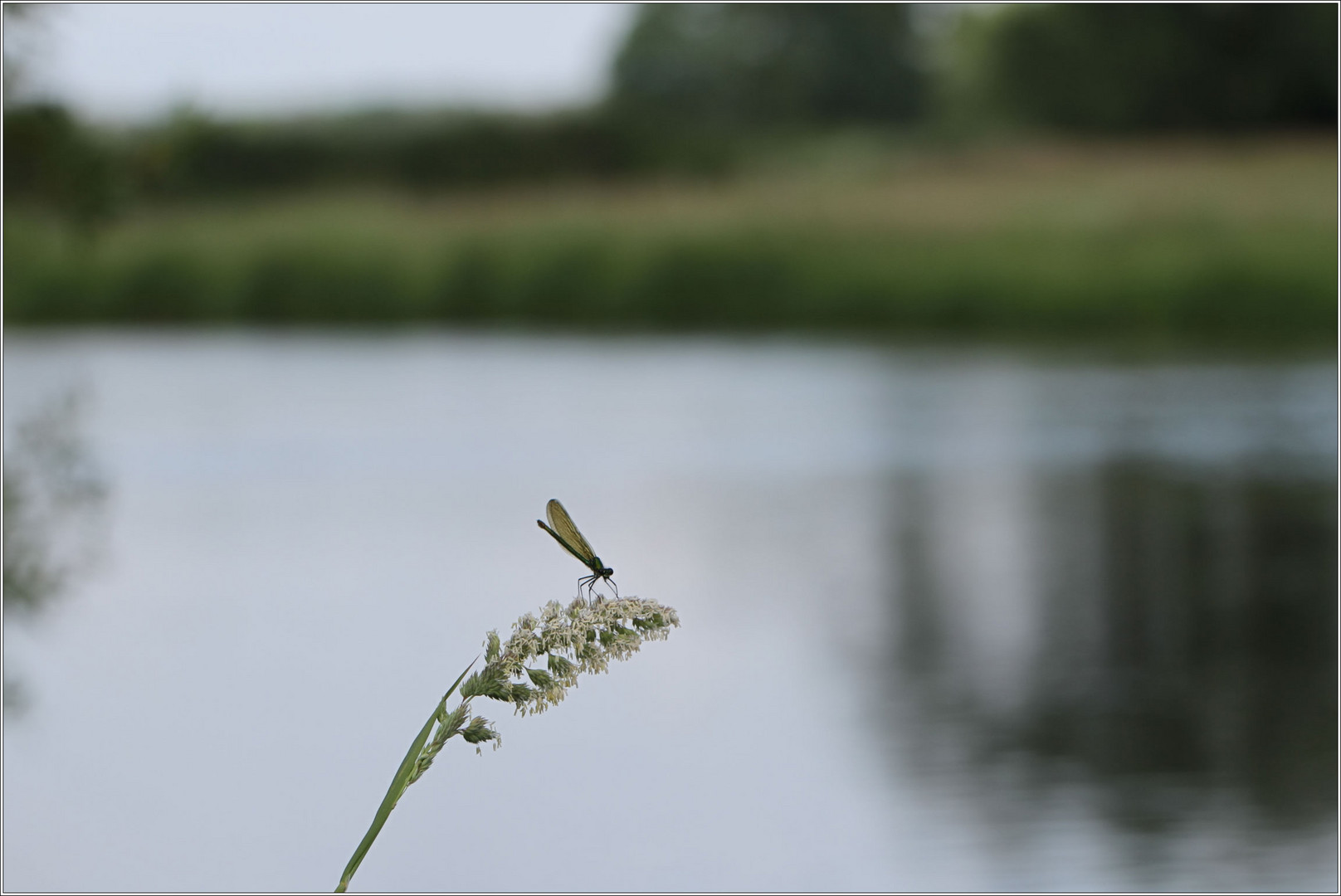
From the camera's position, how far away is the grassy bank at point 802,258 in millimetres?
18875

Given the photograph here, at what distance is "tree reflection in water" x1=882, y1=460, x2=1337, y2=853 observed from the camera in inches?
217

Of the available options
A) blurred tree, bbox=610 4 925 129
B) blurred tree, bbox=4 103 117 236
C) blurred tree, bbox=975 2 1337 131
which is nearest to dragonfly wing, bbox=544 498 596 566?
blurred tree, bbox=4 103 117 236

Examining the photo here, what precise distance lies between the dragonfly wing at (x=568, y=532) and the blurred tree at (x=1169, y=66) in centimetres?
2345

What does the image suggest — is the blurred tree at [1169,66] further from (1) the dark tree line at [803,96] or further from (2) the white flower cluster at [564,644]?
(2) the white flower cluster at [564,644]

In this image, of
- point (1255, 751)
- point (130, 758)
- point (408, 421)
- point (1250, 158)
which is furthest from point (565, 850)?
point (1250, 158)

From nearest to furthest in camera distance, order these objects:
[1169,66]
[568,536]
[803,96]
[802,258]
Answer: [568,536] < [802,258] < [1169,66] < [803,96]

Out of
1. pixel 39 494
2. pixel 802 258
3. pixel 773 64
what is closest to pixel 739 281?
pixel 802 258

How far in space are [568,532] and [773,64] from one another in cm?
2785

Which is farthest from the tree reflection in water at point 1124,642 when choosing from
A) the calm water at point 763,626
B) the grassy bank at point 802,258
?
the grassy bank at point 802,258

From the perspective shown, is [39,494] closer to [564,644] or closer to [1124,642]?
[564,644]

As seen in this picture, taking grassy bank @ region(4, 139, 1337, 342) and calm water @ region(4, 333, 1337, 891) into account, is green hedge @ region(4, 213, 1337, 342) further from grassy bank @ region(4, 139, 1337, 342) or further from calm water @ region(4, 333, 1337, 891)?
calm water @ region(4, 333, 1337, 891)

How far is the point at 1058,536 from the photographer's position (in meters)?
9.26

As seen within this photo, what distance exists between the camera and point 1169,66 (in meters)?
24.6

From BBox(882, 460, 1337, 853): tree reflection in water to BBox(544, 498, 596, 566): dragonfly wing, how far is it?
4050mm
